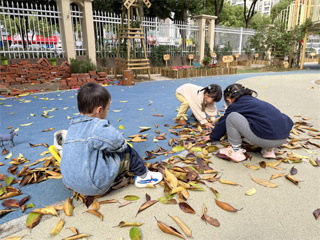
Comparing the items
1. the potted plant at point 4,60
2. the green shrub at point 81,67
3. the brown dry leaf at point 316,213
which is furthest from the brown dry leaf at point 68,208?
the potted plant at point 4,60

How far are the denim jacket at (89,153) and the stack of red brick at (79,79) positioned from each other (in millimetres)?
6827

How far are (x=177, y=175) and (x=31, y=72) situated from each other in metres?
8.87

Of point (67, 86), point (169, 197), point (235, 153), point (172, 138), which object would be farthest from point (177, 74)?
point (169, 197)

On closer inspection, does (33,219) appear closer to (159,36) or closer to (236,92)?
(236,92)

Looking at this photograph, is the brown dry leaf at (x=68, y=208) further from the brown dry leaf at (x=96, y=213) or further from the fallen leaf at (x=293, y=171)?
the fallen leaf at (x=293, y=171)

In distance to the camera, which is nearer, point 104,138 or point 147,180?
point 104,138

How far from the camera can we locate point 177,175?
2.43m

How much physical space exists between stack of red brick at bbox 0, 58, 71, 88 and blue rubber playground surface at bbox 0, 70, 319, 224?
2361 mm

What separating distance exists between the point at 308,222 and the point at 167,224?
1080mm

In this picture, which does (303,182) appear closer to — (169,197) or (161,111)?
(169,197)

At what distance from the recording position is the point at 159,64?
1388 cm

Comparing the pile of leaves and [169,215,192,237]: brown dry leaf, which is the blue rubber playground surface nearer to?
the pile of leaves

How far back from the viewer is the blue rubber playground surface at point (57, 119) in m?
2.32

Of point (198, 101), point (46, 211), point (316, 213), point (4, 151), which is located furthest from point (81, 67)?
point (316, 213)
